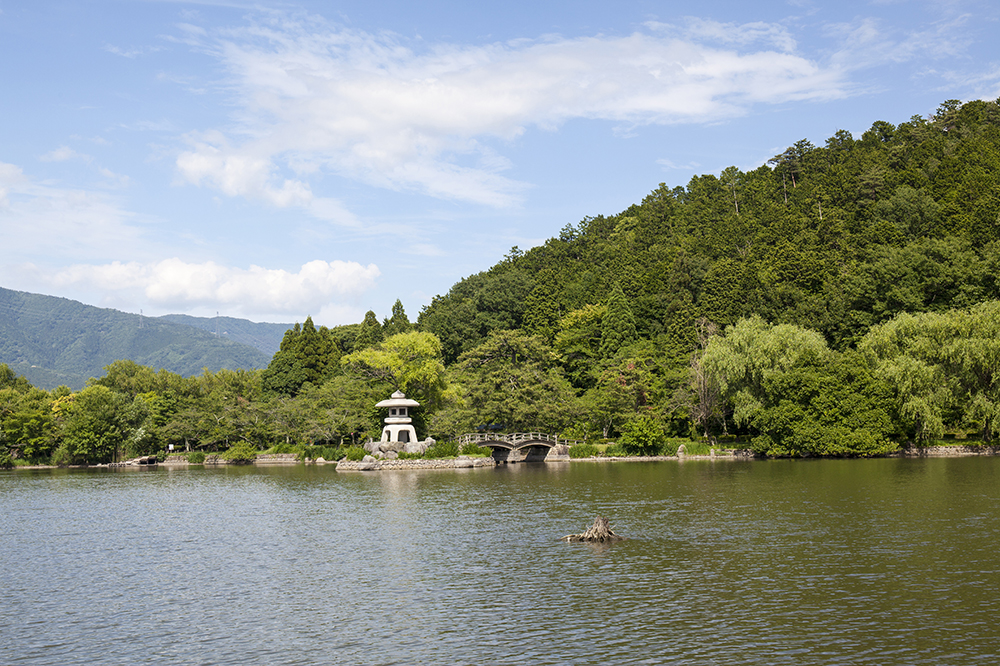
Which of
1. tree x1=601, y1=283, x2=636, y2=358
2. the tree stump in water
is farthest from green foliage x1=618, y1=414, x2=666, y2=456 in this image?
the tree stump in water

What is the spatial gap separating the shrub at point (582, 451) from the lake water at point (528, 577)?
1014 inches

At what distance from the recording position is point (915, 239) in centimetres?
7988

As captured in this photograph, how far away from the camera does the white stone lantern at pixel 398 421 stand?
73.2 meters

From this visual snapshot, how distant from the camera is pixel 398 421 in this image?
73.8 m

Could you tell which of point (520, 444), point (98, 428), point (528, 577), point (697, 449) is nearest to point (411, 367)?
point (520, 444)

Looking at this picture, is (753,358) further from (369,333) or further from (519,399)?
(369,333)

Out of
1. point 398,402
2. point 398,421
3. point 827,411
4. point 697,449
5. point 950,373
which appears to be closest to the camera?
point 950,373

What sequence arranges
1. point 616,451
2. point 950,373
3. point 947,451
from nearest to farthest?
point 947,451 → point 950,373 → point 616,451

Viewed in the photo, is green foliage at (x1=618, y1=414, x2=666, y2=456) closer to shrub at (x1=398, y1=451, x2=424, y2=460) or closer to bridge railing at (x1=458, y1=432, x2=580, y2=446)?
bridge railing at (x1=458, y1=432, x2=580, y2=446)

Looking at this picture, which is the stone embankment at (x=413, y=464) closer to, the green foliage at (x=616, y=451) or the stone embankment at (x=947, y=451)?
the green foliage at (x=616, y=451)

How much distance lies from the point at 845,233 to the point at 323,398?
65.0 metres

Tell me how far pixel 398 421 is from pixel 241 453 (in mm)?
23383

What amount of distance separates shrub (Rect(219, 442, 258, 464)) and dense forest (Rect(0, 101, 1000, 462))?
2.21 metres

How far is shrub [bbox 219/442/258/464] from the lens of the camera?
3369 inches
